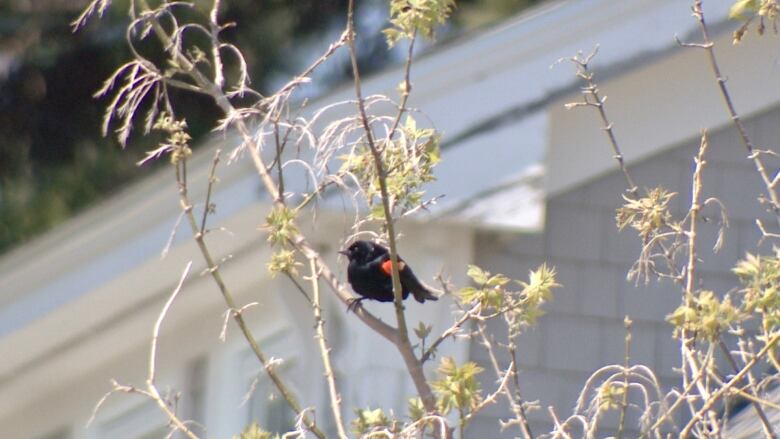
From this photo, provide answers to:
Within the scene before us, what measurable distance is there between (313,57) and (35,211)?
9.40 feet

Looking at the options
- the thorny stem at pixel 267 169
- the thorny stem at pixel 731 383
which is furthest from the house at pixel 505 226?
the thorny stem at pixel 731 383

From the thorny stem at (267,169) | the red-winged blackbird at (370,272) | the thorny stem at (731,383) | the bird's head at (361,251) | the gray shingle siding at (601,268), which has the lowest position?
the gray shingle siding at (601,268)

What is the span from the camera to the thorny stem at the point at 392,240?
2.71 metres

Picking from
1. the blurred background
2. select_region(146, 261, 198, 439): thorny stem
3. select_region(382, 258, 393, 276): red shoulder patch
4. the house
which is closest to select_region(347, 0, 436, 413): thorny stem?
select_region(146, 261, 198, 439): thorny stem

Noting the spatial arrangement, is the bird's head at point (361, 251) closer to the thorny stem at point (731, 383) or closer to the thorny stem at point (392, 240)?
the thorny stem at point (392, 240)

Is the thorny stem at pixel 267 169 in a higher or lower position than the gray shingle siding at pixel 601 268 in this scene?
higher

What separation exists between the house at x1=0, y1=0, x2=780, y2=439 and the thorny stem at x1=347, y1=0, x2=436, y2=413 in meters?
2.02

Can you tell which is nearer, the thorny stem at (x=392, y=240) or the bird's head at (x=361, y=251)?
the thorny stem at (x=392, y=240)

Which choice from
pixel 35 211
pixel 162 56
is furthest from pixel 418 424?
pixel 35 211

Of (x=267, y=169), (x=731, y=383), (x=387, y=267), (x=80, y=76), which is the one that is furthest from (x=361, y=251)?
(x=80, y=76)

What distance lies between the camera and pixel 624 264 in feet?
17.5

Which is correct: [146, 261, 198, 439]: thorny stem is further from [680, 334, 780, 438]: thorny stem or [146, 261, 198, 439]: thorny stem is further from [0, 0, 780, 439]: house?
[0, 0, 780, 439]: house

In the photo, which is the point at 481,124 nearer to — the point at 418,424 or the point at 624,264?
the point at 624,264

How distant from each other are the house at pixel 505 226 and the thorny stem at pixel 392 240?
79.7 inches
